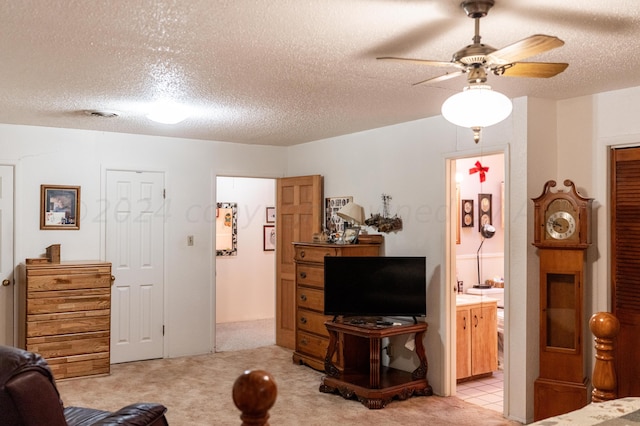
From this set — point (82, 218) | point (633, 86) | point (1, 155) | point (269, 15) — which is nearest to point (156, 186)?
point (82, 218)

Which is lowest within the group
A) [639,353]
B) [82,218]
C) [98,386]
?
[98,386]

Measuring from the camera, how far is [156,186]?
6.13 metres

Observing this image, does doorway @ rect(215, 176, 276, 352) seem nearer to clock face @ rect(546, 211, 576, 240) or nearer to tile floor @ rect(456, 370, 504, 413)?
tile floor @ rect(456, 370, 504, 413)

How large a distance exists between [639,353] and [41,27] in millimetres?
4064

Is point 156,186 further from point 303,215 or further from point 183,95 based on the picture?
point 183,95

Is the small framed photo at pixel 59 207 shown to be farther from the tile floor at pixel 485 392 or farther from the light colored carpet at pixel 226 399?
the tile floor at pixel 485 392

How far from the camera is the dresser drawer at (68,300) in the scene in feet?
16.7

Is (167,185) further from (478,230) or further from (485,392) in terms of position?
(485,392)

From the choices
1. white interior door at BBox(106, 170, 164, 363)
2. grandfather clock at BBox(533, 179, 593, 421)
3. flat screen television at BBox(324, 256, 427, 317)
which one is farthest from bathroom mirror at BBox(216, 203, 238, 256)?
grandfather clock at BBox(533, 179, 593, 421)

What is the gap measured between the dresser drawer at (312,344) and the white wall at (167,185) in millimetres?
1130

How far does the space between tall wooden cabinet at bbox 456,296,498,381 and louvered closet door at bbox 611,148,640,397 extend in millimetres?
1392

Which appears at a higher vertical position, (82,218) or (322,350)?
(82,218)

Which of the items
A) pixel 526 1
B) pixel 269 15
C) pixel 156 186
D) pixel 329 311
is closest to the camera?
pixel 526 1

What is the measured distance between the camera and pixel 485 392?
16.6ft
